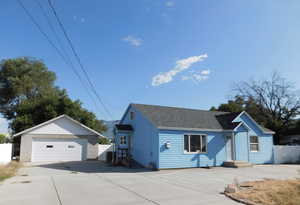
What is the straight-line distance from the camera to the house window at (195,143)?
14898mm

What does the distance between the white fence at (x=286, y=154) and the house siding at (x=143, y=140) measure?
11.7m

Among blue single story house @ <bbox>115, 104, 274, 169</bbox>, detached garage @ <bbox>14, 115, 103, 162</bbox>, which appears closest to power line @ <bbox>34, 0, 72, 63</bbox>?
blue single story house @ <bbox>115, 104, 274, 169</bbox>

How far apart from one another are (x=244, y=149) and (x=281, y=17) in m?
9.88

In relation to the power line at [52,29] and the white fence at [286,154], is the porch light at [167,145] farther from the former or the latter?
the white fence at [286,154]

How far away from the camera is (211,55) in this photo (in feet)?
50.4

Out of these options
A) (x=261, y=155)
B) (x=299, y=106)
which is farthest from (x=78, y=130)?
(x=299, y=106)

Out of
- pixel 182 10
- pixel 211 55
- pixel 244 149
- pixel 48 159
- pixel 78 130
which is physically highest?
pixel 182 10

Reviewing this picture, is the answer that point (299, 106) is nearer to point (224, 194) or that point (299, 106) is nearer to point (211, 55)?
point (211, 55)

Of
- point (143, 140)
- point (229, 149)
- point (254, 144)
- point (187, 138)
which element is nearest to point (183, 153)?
point (187, 138)

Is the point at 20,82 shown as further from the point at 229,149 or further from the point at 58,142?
the point at 229,149

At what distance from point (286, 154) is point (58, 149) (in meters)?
21.1

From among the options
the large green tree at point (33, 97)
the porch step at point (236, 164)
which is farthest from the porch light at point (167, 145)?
the large green tree at point (33, 97)

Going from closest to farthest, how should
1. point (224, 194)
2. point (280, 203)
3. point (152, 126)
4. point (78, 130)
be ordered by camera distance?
point (280, 203) → point (224, 194) → point (152, 126) → point (78, 130)

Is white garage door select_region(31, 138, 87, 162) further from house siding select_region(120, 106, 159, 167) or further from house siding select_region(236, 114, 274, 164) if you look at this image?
house siding select_region(236, 114, 274, 164)
